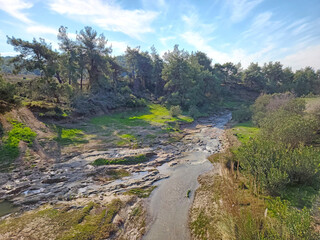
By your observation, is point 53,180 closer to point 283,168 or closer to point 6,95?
point 6,95

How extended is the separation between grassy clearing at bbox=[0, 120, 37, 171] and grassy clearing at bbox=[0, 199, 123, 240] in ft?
23.3

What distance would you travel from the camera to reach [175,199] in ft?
35.4

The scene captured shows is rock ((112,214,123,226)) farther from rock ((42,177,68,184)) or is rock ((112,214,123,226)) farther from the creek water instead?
rock ((42,177,68,184))

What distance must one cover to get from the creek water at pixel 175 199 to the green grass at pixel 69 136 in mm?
11250

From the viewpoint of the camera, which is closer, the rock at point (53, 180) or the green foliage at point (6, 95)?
the rock at point (53, 180)

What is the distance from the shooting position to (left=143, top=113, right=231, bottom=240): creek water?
8.15m

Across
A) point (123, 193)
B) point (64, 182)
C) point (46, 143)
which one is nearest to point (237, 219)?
point (123, 193)

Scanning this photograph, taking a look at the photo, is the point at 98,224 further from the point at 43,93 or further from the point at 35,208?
the point at 43,93

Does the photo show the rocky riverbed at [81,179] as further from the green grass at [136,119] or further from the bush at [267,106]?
the bush at [267,106]

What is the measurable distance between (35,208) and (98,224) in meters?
4.11

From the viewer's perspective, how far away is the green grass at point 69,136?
19.2m

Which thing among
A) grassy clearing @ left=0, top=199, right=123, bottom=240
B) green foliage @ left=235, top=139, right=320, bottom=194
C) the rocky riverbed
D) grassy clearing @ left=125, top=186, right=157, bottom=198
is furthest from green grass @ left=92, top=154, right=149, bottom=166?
green foliage @ left=235, top=139, right=320, bottom=194

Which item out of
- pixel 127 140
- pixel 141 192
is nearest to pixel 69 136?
pixel 127 140

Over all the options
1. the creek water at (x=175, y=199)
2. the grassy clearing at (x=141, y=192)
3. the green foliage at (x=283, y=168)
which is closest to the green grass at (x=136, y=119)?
the creek water at (x=175, y=199)
